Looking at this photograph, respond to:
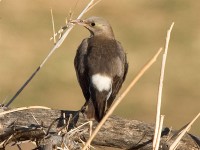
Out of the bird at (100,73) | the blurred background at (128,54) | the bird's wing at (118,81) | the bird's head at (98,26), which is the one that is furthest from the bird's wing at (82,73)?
the blurred background at (128,54)

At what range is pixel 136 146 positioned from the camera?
531 centimetres

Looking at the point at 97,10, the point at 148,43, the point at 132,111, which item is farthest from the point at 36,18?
the point at 132,111

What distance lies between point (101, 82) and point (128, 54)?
13.7 meters

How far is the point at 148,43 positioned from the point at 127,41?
0.51 m

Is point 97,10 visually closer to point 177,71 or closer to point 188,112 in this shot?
point 177,71

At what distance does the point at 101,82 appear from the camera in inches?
251

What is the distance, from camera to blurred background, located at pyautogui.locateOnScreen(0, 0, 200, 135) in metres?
17.1

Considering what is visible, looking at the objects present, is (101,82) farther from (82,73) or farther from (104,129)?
(104,129)

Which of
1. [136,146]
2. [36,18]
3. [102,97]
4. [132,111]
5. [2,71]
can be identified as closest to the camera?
[136,146]

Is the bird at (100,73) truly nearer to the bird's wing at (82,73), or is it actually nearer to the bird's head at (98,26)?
the bird's wing at (82,73)

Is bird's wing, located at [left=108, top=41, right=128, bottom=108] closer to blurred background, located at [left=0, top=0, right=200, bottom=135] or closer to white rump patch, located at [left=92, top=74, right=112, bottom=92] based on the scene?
white rump patch, located at [left=92, top=74, right=112, bottom=92]

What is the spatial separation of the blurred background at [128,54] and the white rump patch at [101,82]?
8.06 m

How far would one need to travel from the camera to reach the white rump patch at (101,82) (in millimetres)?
6367

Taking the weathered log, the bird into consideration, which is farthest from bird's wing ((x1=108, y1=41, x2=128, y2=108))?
the weathered log
